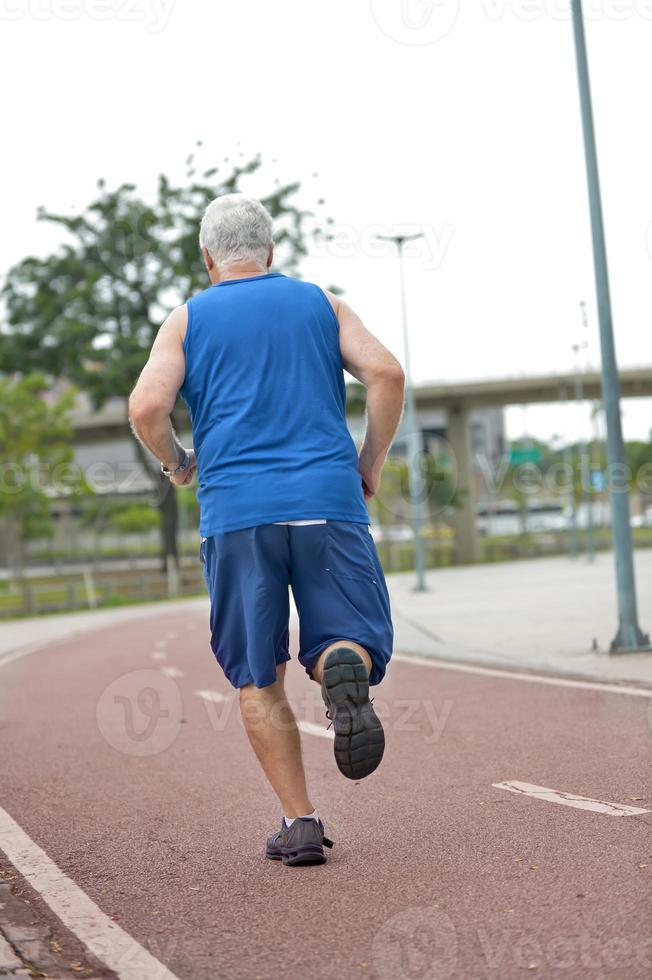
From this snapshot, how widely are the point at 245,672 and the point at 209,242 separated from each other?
4.54ft

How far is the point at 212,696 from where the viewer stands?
405 inches

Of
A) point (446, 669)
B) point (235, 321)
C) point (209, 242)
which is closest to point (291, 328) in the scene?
point (235, 321)

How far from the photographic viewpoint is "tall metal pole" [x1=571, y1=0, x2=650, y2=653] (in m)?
10.9

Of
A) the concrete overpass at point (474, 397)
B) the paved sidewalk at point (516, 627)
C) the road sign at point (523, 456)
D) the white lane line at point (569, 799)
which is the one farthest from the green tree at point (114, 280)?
the road sign at point (523, 456)

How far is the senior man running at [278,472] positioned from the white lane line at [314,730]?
3238mm

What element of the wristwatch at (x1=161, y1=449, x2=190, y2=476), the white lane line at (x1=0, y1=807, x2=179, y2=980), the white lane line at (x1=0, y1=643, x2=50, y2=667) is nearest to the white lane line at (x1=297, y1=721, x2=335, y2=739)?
the white lane line at (x1=0, y1=807, x2=179, y2=980)

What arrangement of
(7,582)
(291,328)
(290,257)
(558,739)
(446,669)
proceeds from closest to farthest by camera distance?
(291,328) < (558,739) < (446,669) < (290,257) < (7,582)

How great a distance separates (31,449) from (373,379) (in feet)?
118

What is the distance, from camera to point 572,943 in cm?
324

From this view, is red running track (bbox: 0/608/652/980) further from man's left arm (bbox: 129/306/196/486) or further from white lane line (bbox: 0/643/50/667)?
white lane line (bbox: 0/643/50/667)

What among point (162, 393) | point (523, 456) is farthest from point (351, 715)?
point (523, 456)

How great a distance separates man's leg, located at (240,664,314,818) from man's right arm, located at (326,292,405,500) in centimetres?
74

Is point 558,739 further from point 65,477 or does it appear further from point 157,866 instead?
point 65,477
